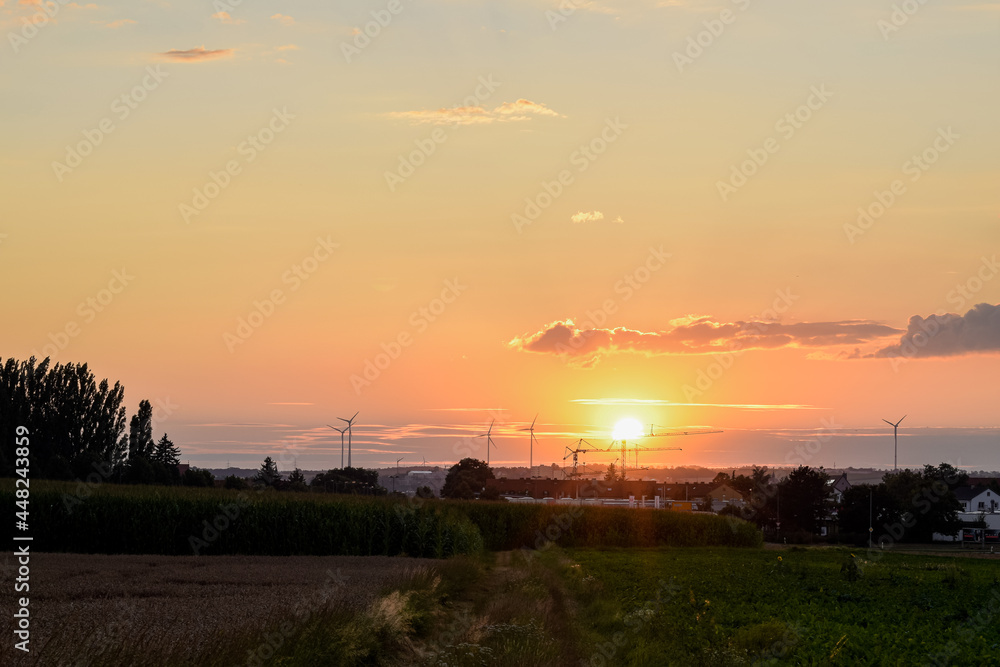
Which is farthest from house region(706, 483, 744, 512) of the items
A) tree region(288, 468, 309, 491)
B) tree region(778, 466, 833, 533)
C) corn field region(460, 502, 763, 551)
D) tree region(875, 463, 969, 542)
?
corn field region(460, 502, 763, 551)

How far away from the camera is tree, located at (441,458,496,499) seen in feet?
473

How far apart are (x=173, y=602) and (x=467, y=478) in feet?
430

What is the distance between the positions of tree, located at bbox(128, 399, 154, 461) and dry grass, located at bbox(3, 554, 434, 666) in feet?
234

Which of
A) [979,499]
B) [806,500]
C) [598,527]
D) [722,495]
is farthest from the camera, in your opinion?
[722,495]

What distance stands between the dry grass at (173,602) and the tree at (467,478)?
10597 centimetres

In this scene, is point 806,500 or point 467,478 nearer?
point 806,500

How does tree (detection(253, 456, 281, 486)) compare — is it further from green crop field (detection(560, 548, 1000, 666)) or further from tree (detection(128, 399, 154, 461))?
green crop field (detection(560, 548, 1000, 666))

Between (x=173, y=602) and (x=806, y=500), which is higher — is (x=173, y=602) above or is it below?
above

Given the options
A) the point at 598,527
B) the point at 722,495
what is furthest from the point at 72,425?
the point at 722,495

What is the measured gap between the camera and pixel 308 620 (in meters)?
16.6

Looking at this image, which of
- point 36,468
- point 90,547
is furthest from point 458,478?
point 90,547

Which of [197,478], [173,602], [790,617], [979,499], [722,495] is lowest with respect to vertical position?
[722,495]

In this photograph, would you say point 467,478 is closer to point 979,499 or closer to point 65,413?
point 65,413

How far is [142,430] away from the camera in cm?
10581
